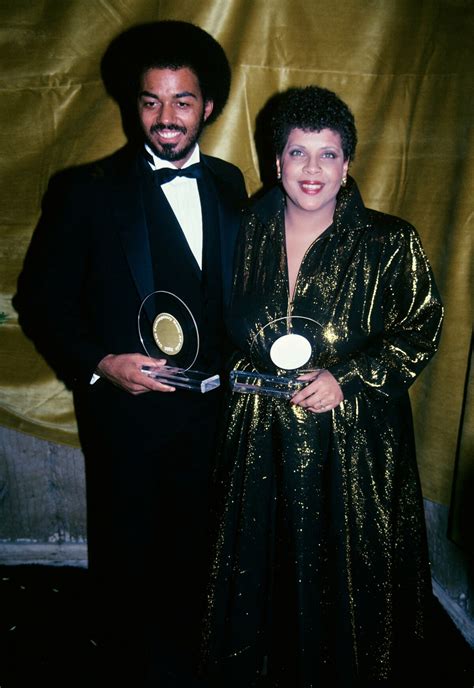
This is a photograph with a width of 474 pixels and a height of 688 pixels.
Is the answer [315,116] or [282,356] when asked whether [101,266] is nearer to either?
[282,356]

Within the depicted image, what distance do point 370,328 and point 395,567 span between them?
80 cm

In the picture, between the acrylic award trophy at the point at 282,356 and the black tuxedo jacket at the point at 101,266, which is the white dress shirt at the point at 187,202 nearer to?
the black tuxedo jacket at the point at 101,266

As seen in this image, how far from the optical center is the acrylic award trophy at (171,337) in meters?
1.70

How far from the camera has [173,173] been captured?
184cm

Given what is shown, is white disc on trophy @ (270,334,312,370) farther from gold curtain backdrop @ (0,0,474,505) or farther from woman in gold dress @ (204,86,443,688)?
gold curtain backdrop @ (0,0,474,505)

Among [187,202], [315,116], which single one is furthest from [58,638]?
[315,116]

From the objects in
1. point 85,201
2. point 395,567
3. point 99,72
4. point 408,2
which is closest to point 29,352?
point 85,201

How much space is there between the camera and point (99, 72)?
7.02ft

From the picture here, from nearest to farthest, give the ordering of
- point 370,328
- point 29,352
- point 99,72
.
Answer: point 370,328
point 99,72
point 29,352

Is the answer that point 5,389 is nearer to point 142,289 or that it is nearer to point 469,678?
point 142,289

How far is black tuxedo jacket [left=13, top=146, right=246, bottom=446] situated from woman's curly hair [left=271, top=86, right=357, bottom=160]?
0.35 meters

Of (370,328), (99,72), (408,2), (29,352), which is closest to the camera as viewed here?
(370,328)

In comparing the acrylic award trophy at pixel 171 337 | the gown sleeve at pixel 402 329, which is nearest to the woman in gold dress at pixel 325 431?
the gown sleeve at pixel 402 329

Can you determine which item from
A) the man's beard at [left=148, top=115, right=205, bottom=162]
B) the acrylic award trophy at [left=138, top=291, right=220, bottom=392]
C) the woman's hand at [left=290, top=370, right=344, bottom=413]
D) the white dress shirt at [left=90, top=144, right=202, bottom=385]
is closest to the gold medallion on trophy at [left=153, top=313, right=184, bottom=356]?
the acrylic award trophy at [left=138, top=291, right=220, bottom=392]
